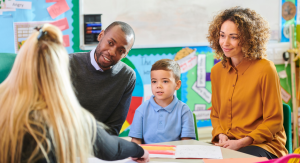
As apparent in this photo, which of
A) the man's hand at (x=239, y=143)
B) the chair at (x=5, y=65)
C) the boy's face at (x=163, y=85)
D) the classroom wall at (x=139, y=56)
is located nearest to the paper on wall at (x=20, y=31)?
the classroom wall at (x=139, y=56)

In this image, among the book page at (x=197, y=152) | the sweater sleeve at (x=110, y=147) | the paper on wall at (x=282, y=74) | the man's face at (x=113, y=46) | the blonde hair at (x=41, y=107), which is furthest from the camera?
the paper on wall at (x=282, y=74)

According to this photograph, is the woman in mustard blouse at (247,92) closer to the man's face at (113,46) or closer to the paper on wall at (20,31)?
the man's face at (113,46)

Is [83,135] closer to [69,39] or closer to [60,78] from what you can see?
[60,78]

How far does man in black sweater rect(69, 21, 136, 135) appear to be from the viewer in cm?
137

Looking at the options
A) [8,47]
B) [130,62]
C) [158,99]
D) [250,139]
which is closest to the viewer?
[250,139]

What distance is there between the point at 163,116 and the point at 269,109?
1.92 feet

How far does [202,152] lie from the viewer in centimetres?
116

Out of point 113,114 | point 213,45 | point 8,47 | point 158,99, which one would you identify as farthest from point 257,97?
point 8,47

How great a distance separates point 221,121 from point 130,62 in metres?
1.05

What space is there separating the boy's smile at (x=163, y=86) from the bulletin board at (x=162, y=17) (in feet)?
2.47

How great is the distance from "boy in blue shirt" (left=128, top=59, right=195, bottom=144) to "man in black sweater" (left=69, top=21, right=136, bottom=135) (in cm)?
13

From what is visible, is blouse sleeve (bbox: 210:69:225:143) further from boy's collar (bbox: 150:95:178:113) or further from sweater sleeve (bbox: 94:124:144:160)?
sweater sleeve (bbox: 94:124:144:160)

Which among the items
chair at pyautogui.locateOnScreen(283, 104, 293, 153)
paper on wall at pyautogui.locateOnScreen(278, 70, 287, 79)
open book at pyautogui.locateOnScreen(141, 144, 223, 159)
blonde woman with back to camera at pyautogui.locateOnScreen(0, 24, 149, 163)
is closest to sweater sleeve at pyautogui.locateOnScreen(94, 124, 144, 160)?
blonde woman with back to camera at pyautogui.locateOnScreen(0, 24, 149, 163)

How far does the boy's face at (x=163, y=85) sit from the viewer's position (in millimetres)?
1638
